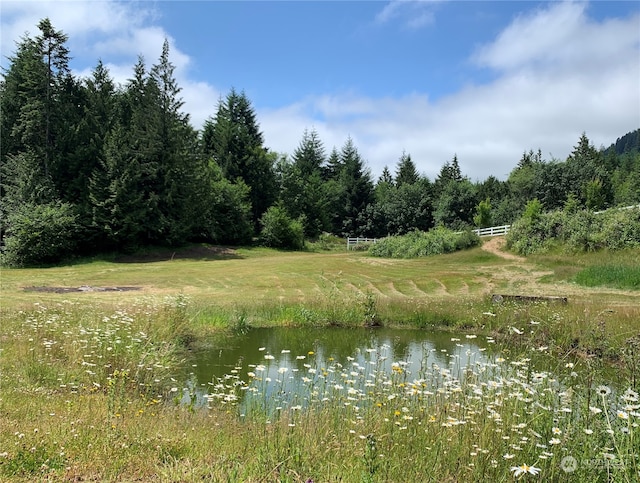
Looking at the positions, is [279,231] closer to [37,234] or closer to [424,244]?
[424,244]

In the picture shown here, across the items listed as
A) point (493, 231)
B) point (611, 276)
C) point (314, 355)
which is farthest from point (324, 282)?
point (493, 231)

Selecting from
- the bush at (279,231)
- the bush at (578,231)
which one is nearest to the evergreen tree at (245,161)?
the bush at (279,231)

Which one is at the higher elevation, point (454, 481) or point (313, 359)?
point (454, 481)

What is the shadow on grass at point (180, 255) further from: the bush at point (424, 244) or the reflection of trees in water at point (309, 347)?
the reflection of trees in water at point (309, 347)

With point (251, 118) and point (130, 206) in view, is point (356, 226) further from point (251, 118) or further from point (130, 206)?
point (130, 206)

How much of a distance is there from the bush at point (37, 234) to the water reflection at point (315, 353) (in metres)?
23.7

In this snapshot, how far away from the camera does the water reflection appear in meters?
7.89

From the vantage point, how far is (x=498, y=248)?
31.6m

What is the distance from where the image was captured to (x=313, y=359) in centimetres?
966

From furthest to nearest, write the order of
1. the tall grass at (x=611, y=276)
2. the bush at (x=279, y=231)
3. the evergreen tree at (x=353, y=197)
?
the evergreen tree at (x=353, y=197)
the bush at (x=279, y=231)
the tall grass at (x=611, y=276)

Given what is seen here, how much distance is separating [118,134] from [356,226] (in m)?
33.2

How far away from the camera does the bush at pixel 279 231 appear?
4506 cm

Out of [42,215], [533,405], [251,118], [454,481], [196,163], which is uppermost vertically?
[251,118]

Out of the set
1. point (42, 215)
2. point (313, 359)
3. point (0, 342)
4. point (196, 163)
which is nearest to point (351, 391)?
point (313, 359)
